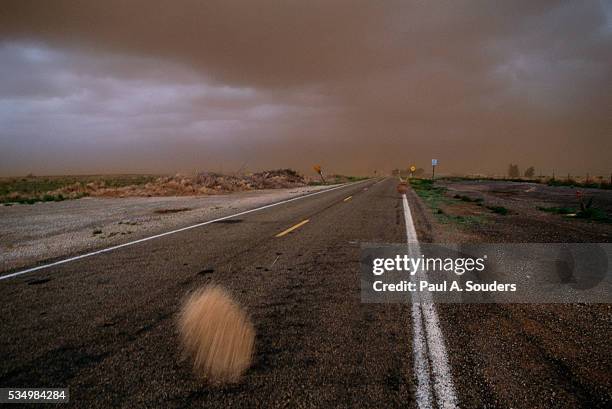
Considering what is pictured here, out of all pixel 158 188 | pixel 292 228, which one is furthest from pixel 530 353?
pixel 158 188

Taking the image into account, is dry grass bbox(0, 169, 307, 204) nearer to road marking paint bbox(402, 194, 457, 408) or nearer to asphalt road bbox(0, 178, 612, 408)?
asphalt road bbox(0, 178, 612, 408)

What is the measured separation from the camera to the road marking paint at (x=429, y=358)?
1.98 m

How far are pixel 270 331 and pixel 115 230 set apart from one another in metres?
7.89

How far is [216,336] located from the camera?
108 inches

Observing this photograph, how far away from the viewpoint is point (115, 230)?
8.67m

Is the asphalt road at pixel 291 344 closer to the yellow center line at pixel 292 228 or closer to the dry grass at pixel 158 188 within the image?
the yellow center line at pixel 292 228

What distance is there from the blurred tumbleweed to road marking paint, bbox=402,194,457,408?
4.36ft

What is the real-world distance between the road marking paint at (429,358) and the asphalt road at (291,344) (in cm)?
3

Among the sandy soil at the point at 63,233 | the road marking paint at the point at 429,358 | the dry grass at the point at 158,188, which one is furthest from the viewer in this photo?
the dry grass at the point at 158,188

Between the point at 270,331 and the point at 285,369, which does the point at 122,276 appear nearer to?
the point at 270,331

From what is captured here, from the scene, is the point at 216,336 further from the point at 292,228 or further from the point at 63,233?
the point at 63,233

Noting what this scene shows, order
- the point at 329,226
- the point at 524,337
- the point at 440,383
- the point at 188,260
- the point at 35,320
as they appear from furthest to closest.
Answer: the point at 329,226 < the point at 188,260 < the point at 35,320 < the point at 524,337 < the point at 440,383

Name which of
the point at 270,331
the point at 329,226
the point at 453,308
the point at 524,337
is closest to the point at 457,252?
the point at 453,308

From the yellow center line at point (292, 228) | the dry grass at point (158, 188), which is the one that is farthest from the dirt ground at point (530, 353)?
the dry grass at point (158, 188)
